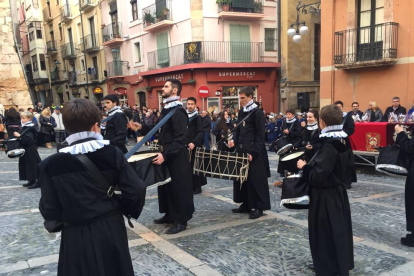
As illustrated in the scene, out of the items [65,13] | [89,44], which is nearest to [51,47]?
[65,13]

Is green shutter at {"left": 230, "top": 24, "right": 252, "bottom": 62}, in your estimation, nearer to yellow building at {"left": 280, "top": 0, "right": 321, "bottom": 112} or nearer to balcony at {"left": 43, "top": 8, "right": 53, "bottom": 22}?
yellow building at {"left": 280, "top": 0, "right": 321, "bottom": 112}

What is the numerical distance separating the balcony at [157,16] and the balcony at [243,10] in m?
3.41

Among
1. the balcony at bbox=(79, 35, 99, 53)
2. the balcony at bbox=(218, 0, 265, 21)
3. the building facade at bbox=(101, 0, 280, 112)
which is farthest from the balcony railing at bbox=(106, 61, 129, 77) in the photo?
the balcony at bbox=(218, 0, 265, 21)

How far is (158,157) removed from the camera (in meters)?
4.46

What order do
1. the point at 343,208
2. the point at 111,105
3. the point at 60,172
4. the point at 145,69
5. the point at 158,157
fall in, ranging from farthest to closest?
the point at 145,69
the point at 111,105
the point at 158,157
the point at 343,208
the point at 60,172

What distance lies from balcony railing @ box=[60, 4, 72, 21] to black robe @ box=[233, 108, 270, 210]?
3229 centimetres

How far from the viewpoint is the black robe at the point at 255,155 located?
5.33 meters

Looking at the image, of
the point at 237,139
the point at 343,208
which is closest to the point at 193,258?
the point at 343,208

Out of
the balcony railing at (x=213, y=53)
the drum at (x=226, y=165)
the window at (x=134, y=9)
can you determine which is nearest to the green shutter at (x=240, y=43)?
the balcony railing at (x=213, y=53)

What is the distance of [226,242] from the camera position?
4.66 meters

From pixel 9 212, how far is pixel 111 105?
262 centimetres

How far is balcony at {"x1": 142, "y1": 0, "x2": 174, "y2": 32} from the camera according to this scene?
2250 centimetres

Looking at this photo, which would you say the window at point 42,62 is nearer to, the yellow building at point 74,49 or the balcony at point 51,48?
the yellow building at point 74,49

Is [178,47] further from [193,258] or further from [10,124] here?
[193,258]
